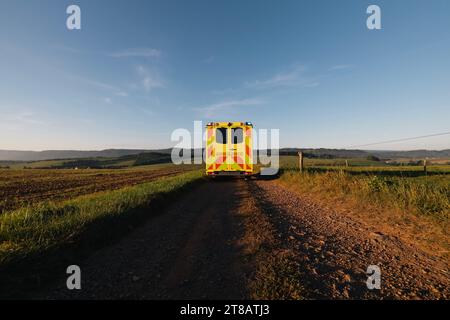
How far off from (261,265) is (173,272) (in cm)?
132

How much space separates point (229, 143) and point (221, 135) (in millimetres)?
781

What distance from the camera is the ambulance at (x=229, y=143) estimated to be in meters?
15.6

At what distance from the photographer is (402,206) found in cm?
636

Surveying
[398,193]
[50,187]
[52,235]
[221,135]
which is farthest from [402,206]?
[50,187]

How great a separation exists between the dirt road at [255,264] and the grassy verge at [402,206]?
0.56m

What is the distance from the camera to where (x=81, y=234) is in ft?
14.5

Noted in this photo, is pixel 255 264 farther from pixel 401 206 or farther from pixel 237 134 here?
pixel 237 134

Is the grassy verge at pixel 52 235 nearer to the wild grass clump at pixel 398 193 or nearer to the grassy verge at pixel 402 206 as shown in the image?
the grassy verge at pixel 402 206

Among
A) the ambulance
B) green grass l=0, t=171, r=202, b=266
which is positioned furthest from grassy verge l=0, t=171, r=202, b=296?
the ambulance

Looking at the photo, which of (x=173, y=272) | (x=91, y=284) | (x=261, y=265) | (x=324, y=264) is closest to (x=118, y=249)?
(x=91, y=284)

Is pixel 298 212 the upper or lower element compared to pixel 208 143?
lower

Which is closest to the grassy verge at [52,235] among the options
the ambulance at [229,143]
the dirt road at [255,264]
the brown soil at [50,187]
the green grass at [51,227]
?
the green grass at [51,227]

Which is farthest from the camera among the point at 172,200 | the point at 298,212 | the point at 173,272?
the point at 172,200
